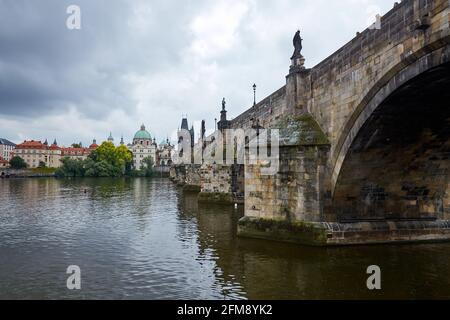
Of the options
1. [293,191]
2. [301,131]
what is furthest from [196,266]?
[301,131]

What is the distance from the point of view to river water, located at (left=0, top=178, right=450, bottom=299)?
9.87 m

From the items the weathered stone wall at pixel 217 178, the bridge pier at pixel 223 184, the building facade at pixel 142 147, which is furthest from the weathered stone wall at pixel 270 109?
the building facade at pixel 142 147

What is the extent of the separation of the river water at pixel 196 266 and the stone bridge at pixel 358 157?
101 cm

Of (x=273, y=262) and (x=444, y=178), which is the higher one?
(x=444, y=178)

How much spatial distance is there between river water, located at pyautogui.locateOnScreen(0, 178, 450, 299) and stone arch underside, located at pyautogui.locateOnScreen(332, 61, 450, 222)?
1.74 meters

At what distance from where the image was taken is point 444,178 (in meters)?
15.4

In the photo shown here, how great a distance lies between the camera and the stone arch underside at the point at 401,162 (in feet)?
37.6

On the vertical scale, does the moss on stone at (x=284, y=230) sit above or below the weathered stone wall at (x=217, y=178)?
below

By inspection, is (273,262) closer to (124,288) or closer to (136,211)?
(124,288)

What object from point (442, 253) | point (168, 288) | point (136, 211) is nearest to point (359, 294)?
point (168, 288)

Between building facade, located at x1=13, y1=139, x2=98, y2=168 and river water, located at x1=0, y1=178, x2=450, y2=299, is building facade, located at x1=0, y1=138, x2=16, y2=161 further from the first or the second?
river water, located at x1=0, y1=178, x2=450, y2=299

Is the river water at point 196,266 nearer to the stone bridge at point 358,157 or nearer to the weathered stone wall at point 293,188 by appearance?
the stone bridge at point 358,157

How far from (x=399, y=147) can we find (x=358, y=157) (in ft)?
5.06

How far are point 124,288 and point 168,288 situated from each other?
1.27 metres
